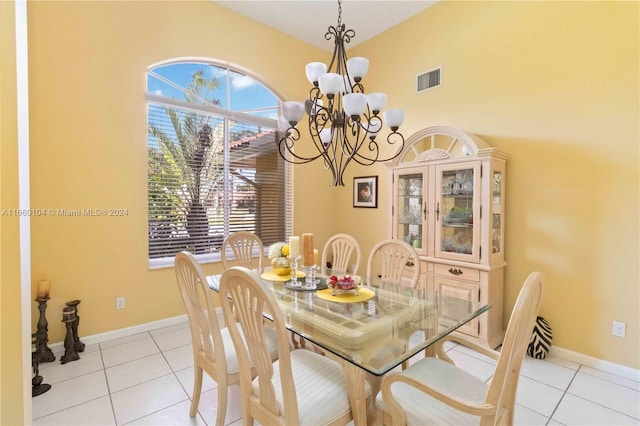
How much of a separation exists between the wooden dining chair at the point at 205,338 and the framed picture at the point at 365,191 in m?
2.72

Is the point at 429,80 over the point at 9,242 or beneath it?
over

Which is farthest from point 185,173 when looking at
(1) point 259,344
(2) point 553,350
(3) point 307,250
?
(2) point 553,350

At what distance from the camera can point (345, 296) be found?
6.39ft

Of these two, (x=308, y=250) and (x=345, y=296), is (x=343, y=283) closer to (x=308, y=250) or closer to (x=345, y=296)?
(x=345, y=296)

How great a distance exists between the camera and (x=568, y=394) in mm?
2131

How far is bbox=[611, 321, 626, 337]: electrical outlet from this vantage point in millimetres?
2352

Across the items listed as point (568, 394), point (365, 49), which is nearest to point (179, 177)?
point (365, 49)

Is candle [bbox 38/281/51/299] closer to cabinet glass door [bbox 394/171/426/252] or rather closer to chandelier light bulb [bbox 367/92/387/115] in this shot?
chandelier light bulb [bbox 367/92/387/115]

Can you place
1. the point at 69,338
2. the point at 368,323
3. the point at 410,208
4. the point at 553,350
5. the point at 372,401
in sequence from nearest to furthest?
the point at 372,401
the point at 368,323
the point at 69,338
the point at 553,350
the point at 410,208

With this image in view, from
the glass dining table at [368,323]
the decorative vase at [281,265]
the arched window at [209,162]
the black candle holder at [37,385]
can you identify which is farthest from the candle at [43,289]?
the decorative vase at [281,265]

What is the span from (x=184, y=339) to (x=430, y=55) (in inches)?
162

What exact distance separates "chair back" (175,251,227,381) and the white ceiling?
10.6ft

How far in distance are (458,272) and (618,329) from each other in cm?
120

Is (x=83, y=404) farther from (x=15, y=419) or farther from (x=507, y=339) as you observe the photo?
(x=507, y=339)
